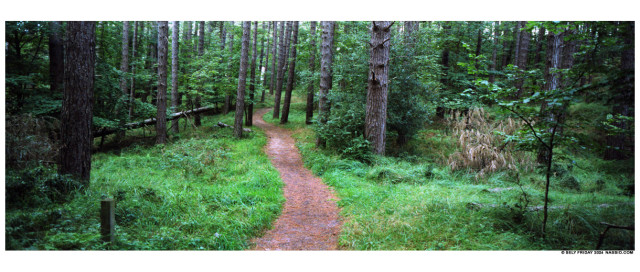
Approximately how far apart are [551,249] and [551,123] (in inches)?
58.1

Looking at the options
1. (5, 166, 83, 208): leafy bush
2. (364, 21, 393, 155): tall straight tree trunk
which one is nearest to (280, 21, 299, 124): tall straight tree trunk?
(364, 21, 393, 155): tall straight tree trunk

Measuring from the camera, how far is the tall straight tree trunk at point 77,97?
5.01 m

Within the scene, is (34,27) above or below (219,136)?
above

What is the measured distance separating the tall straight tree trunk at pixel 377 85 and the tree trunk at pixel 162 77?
7.17 m

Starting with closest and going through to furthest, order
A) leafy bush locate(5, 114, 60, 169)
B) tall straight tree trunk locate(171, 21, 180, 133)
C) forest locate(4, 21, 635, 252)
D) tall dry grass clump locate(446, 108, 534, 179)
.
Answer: forest locate(4, 21, 635, 252)
leafy bush locate(5, 114, 60, 169)
tall dry grass clump locate(446, 108, 534, 179)
tall straight tree trunk locate(171, 21, 180, 133)

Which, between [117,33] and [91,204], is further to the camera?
[117,33]

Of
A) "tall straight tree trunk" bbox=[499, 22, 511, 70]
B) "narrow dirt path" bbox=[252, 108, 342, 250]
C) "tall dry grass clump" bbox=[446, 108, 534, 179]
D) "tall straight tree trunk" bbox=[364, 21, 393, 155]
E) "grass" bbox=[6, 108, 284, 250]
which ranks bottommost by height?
"narrow dirt path" bbox=[252, 108, 342, 250]

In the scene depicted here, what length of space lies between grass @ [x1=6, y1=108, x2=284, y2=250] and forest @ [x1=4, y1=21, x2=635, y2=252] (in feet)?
0.09

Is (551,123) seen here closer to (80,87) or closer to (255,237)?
(255,237)

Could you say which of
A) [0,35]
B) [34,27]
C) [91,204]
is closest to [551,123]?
[91,204]

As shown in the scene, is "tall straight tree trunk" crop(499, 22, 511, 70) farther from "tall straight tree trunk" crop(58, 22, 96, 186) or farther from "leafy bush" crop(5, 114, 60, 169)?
"leafy bush" crop(5, 114, 60, 169)

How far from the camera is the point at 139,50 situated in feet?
63.4

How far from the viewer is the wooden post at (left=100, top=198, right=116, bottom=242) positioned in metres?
3.45

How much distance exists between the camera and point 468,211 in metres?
4.66
